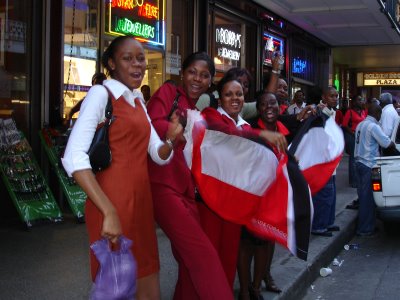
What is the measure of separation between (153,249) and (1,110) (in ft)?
15.2

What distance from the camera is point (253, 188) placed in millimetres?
3488

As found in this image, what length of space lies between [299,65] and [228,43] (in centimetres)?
526

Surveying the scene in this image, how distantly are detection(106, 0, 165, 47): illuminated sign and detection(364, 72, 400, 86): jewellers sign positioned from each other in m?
20.8

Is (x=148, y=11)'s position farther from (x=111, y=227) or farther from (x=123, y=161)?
(x=111, y=227)

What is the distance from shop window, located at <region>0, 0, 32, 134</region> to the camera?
6914mm

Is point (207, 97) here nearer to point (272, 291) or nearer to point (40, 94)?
point (272, 291)

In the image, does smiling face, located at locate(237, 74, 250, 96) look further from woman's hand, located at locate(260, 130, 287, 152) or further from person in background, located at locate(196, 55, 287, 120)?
woman's hand, located at locate(260, 130, 287, 152)

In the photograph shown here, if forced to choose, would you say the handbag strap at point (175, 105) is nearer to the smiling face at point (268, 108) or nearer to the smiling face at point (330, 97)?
the smiling face at point (268, 108)

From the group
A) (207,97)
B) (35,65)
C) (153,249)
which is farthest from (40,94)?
(153,249)

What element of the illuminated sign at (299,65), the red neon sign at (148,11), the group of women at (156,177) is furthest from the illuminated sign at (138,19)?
the illuminated sign at (299,65)

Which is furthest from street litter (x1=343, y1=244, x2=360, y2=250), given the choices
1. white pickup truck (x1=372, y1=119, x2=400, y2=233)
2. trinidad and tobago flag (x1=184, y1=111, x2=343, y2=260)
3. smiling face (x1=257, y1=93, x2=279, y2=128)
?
trinidad and tobago flag (x1=184, y1=111, x2=343, y2=260)

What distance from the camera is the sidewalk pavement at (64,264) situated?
14.3ft

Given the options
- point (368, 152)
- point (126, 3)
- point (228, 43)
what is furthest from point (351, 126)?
point (126, 3)

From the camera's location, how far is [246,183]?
3.48m
